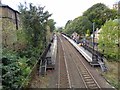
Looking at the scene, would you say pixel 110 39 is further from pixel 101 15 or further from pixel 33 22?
pixel 101 15

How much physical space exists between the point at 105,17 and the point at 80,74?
5862 cm

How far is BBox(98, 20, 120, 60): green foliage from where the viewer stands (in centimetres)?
3025

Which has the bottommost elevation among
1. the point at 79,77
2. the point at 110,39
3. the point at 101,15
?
the point at 79,77

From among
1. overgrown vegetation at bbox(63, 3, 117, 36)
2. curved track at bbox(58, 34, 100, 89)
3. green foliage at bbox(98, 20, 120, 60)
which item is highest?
overgrown vegetation at bbox(63, 3, 117, 36)

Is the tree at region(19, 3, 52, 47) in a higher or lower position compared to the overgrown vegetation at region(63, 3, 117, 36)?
lower

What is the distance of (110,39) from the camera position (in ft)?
104

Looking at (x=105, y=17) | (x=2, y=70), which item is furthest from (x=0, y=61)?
(x=105, y=17)

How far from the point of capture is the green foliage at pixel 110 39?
99.2 feet

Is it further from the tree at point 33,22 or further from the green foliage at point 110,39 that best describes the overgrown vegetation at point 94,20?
the tree at point 33,22

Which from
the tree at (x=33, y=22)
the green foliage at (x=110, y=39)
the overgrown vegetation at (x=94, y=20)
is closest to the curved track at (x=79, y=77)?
the green foliage at (x=110, y=39)

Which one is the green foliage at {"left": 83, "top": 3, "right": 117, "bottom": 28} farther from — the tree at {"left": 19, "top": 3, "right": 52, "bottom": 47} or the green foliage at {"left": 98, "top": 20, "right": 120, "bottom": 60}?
the tree at {"left": 19, "top": 3, "right": 52, "bottom": 47}

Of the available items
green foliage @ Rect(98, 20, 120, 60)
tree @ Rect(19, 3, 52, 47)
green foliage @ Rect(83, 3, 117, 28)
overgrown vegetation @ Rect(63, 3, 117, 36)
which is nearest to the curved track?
green foliage @ Rect(98, 20, 120, 60)

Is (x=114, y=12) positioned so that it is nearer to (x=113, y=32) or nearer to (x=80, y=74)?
(x=113, y=32)

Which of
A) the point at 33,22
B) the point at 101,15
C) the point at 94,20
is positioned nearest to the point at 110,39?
the point at 33,22
